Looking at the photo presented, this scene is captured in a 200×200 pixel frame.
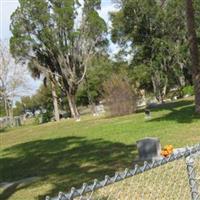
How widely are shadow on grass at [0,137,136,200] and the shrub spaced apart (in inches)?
571

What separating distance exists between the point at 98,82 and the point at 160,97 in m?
21.9

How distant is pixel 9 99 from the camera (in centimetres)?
6881

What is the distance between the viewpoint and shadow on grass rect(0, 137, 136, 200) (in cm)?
1160

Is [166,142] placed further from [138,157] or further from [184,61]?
[184,61]

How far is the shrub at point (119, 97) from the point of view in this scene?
3369 cm

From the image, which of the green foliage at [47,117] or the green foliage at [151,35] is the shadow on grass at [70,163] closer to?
the green foliage at [151,35]

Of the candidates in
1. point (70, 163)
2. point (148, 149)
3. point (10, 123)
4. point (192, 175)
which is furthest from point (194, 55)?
point (10, 123)

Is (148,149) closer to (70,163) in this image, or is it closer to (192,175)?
(70,163)

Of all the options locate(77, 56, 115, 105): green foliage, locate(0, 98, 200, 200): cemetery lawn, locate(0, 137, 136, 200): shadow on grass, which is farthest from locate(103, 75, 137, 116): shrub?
locate(77, 56, 115, 105): green foliage

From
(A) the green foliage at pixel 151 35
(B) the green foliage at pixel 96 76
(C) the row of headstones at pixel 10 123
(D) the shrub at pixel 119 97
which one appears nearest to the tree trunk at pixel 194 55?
(D) the shrub at pixel 119 97

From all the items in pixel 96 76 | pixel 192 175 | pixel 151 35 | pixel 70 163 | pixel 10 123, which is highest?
pixel 151 35

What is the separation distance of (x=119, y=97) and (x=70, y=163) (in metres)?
19.5

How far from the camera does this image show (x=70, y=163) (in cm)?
1426

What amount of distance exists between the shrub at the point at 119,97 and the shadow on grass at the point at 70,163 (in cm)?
1449
